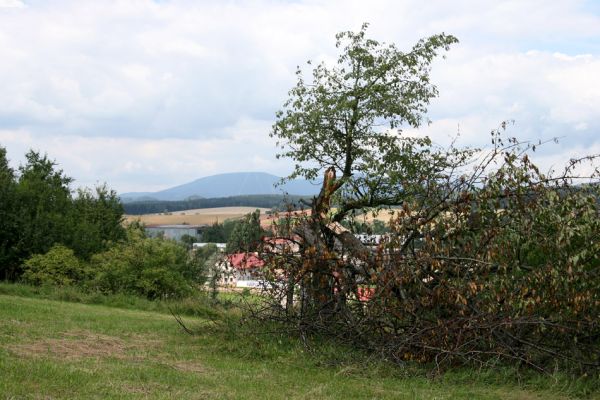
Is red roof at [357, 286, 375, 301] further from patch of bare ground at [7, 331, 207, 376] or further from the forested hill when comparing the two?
the forested hill

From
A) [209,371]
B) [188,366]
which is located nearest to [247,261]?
[188,366]

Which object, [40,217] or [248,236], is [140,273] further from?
[248,236]

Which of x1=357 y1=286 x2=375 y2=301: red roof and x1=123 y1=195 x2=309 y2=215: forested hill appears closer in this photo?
x1=357 y1=286 x2=375 y2=301: red roof

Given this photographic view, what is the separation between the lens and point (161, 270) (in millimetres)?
19484

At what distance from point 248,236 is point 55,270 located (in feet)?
37.3

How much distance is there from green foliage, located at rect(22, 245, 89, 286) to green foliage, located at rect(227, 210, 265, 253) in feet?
29.6

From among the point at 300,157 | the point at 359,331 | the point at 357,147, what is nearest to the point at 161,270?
the point at 300,157

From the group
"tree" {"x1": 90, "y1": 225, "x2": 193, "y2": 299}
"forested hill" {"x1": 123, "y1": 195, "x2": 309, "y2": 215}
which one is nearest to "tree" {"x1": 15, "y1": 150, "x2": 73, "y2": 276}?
"tree" {"x1": 90, "y1": 225, "x2": 193, "y2": 299}

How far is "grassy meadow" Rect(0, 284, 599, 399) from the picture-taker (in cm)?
627

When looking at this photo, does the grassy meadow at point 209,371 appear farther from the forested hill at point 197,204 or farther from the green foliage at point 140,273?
the forested hill at point 197,204

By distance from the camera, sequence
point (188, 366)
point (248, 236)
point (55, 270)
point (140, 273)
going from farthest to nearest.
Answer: point (55, 270), point (140, 273), point (248, 236), point (188, 366)

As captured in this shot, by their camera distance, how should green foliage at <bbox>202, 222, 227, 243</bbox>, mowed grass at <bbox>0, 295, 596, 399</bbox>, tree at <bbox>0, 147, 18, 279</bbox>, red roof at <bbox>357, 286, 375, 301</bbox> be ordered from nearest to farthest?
1. mowed grass at <bbox>0, 295, 596, 399</bbox>
2. red roof at <bbox>357, 286, 375, 301</bbox>
3. tree at <bbox>0, 147, 18, 279</bbox>
4. green foliage at <bbox>202, 222, 227, 243</bbox>

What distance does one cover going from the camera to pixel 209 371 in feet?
24.4

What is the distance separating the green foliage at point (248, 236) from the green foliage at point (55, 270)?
9030 mm
